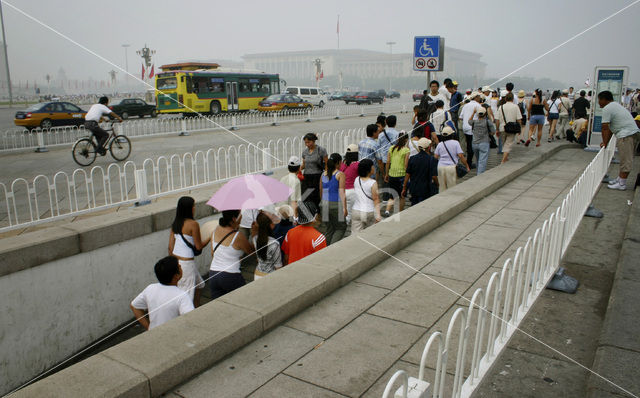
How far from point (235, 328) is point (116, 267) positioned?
3.27 meters

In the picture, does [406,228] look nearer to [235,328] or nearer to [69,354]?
[235,328]

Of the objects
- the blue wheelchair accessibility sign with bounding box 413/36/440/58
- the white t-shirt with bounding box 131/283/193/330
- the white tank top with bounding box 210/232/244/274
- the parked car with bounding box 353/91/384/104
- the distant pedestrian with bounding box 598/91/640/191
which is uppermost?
the blue wheelchair accessibility sign with bounding box 413/36/440/58

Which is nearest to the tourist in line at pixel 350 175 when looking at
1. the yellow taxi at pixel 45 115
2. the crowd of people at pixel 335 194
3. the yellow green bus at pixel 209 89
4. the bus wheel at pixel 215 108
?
the crowd of people at pixel 335 194

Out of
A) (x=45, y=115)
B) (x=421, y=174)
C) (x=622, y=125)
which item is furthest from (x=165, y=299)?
(x=45, y=115)

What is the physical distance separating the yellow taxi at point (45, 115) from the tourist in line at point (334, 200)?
16300 millimetres

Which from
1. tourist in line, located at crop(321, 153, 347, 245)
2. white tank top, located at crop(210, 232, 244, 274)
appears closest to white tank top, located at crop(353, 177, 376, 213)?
tourist in line, located at crop(321, 153, 347, 245)

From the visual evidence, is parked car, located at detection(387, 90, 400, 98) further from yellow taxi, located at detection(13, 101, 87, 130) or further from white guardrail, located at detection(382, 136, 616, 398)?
white guardrail, located at detection(382, 136, 616, 398)

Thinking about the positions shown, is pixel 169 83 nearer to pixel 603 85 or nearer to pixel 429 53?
pixel 429 53

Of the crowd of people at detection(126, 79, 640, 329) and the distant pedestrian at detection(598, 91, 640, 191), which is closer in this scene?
the crowd of people at detection(126, 79, 640, 329)

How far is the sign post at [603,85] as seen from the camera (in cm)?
1279

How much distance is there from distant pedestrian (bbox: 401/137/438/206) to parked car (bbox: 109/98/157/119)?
22760 millimetres

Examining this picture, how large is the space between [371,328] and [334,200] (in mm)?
3178

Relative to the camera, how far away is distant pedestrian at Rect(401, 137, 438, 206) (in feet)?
24.0

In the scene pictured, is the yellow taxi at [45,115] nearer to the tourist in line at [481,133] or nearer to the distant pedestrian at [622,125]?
the tourist in line at [481,133]
